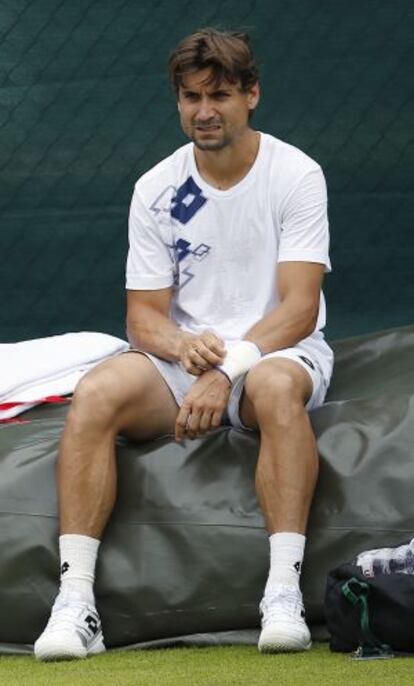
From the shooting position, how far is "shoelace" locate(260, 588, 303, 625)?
3508mm

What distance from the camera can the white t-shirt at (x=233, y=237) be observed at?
405cm

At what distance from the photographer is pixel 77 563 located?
3.71m

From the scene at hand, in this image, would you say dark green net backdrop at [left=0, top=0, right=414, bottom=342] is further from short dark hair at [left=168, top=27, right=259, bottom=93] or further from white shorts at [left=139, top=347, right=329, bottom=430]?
white shorts at [left=139, top=347, right=329, bottom=430]

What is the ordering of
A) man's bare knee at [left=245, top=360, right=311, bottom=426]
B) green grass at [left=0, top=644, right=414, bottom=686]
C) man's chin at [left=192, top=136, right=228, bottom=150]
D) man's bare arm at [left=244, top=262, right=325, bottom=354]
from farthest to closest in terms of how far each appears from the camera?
man's chin at [left=192, top=136, right=228, bottom=150] < man's bare arm at [left=244, top=262, right=325, bottom=354] < man's bare knee at [left=245, top=360, right=311, bottom=426] < green grass at [left=0, top=644, right=414, bottom=686]

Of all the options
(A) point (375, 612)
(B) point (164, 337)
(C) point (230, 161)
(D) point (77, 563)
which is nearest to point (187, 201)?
(C) point (230, 161)

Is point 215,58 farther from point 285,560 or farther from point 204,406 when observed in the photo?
point 285,560

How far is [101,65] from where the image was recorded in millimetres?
5184

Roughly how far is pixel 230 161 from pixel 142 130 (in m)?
1.13

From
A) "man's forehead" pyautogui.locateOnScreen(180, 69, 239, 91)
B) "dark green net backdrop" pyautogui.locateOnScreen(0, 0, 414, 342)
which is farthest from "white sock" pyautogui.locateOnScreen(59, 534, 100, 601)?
"dark green net backdrop" pyautogui.locateOnScreen(0, 0, 414, 342)

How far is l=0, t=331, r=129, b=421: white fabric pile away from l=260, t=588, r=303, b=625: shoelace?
3.60ft

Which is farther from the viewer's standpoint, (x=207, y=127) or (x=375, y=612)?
(x=207, y=127)


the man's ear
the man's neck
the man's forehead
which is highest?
the man's forehead

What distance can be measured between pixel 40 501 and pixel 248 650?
2.00ft

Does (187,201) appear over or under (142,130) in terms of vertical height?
over
